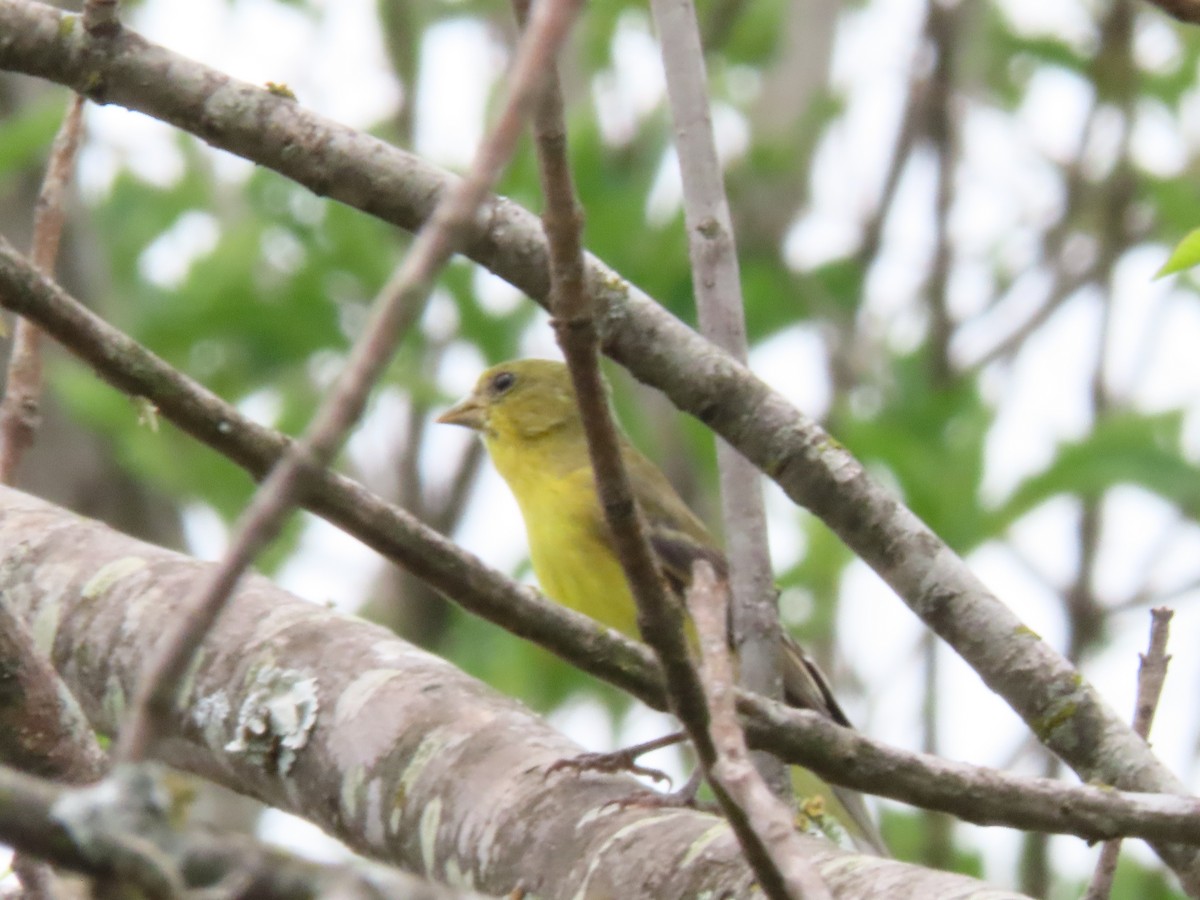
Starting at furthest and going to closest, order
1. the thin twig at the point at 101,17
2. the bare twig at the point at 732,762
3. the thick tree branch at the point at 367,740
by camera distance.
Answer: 1. the thin twig at the point at 101,17
2. the thick tree branch at the point at 367,740
3. the bare twig at the point at 732,762

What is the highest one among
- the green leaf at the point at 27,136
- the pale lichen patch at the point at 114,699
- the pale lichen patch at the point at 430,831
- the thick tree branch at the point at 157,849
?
the green leaf at the point at 27,136

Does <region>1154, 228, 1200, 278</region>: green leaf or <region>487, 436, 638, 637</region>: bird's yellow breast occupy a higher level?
<region>487, 436, 638, 637</region>: bird's yellow breast

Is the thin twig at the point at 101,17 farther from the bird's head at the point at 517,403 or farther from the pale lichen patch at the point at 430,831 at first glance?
the bird's head at the point at 517,403

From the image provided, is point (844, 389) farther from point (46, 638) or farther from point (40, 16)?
point (40, 16)

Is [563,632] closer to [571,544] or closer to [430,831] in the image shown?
[430,831]

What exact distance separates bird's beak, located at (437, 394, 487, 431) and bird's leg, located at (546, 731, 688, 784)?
130 inches

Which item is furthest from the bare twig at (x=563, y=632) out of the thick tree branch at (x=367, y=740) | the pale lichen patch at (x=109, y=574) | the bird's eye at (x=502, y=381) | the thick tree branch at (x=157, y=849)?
the bird's eye at (x=502, y=381)

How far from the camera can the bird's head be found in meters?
6.55

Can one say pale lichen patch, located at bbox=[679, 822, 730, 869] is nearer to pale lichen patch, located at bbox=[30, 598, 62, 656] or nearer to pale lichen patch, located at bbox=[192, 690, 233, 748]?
pale lichen patch, located at bbox=[192, 690, 233, 748]

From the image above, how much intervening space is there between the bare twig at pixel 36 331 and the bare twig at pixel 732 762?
2213 millimetres

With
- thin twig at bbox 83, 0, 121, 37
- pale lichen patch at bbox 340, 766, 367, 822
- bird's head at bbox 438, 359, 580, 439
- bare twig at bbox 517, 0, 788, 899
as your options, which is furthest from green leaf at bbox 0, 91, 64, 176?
bare twig at bbox 517, 0, 788, 899

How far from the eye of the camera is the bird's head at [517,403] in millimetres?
6551

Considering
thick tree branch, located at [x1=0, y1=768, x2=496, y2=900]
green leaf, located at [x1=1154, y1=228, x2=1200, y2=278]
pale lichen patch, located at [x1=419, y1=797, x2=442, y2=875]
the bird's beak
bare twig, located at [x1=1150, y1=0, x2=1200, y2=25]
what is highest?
the bird's beak

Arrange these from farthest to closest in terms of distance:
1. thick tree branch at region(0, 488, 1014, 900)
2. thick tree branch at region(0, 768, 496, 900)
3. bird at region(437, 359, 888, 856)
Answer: bird at region(437, 359, 888, 856) < thick tree branch at region(0, 488, 1014, 900) < thick tree branch at region(0, 768, 496, 900)
